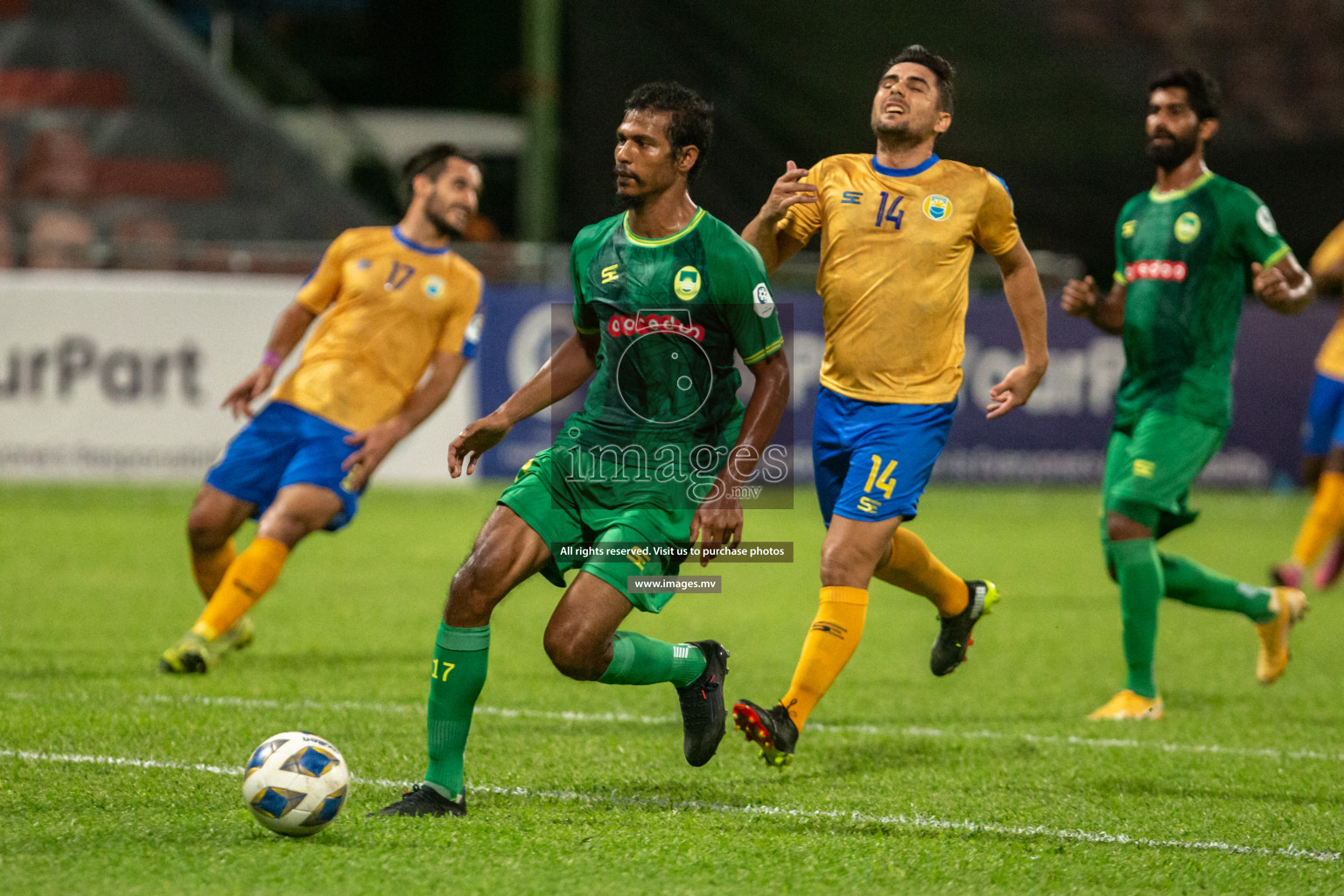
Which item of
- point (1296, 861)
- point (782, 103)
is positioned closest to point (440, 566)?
point (1296, 861)

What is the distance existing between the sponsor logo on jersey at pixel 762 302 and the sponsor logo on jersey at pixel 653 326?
8.1 inches

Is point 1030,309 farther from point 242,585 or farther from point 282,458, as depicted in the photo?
point 242,585

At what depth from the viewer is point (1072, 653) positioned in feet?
27.3

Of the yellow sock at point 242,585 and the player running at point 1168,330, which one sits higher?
the player running at point 1168,330

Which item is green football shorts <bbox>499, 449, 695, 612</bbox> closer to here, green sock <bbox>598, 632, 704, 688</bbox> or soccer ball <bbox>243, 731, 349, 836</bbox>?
green sock <bbox>598, 632, 704, 688</bbox>

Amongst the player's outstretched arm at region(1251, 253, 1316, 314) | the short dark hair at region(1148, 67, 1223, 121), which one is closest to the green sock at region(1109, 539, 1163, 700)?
the player's outstretched arm at region(1251, 253, 1316, 314)

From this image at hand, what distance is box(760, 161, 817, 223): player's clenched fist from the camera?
538 centimetres

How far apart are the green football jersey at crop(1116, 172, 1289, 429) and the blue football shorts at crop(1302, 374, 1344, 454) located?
413 centimetres

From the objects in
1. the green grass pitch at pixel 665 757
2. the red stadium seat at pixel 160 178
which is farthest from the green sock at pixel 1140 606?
the red stadium seat at pixel 160 178

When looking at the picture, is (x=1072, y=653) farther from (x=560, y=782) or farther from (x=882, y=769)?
(x=560, y=782)

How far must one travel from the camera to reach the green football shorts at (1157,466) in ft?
21.9

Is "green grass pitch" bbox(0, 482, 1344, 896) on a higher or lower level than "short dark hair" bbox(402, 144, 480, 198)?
lower

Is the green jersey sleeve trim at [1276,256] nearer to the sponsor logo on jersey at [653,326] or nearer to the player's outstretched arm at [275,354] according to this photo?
the sponsor logo on jersey at [653,326]

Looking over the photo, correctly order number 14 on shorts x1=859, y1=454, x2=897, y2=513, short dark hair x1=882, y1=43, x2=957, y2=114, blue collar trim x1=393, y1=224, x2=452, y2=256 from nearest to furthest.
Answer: number 14 on shorts x1=859, y1=454, x2=897, y2=513 → short dark hair x1=882, y1=43, x2=957, y2=114 → blue collar trim x1=393, y1=224, x2=452, y2=256
